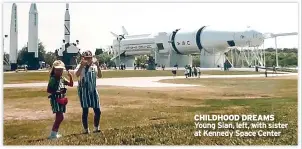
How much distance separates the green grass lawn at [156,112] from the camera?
933 centimetres

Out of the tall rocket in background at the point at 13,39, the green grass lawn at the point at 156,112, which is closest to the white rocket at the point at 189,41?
A: the green grass lawn at the point at 156,112

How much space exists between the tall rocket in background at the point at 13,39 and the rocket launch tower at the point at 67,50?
0.78 metres

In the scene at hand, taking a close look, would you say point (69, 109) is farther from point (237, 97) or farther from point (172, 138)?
point (237, 97)

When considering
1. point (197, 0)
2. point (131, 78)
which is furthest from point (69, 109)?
point (197, 0)

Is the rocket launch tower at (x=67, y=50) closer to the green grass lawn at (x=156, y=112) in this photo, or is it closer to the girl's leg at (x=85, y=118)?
the green grass lawn at (x=156, y=112)

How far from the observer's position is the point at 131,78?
37.0 ft

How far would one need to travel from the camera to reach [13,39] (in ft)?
32.7

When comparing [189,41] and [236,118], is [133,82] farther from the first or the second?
[189,41]

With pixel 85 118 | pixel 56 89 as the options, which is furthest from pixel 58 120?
pixel 56 89

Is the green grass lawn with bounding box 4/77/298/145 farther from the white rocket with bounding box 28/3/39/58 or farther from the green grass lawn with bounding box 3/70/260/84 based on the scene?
the white rocket with bounding box 28/3/39/58

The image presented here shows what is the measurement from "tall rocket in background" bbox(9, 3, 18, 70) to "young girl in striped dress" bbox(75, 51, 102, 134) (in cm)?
163

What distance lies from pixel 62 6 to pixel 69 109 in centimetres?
182

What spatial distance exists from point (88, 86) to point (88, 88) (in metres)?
0.04

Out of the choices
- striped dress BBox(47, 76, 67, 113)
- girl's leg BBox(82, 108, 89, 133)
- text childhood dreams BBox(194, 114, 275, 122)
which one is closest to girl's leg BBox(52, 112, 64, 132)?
striped dress BBox(47, 76, 67, 113)
